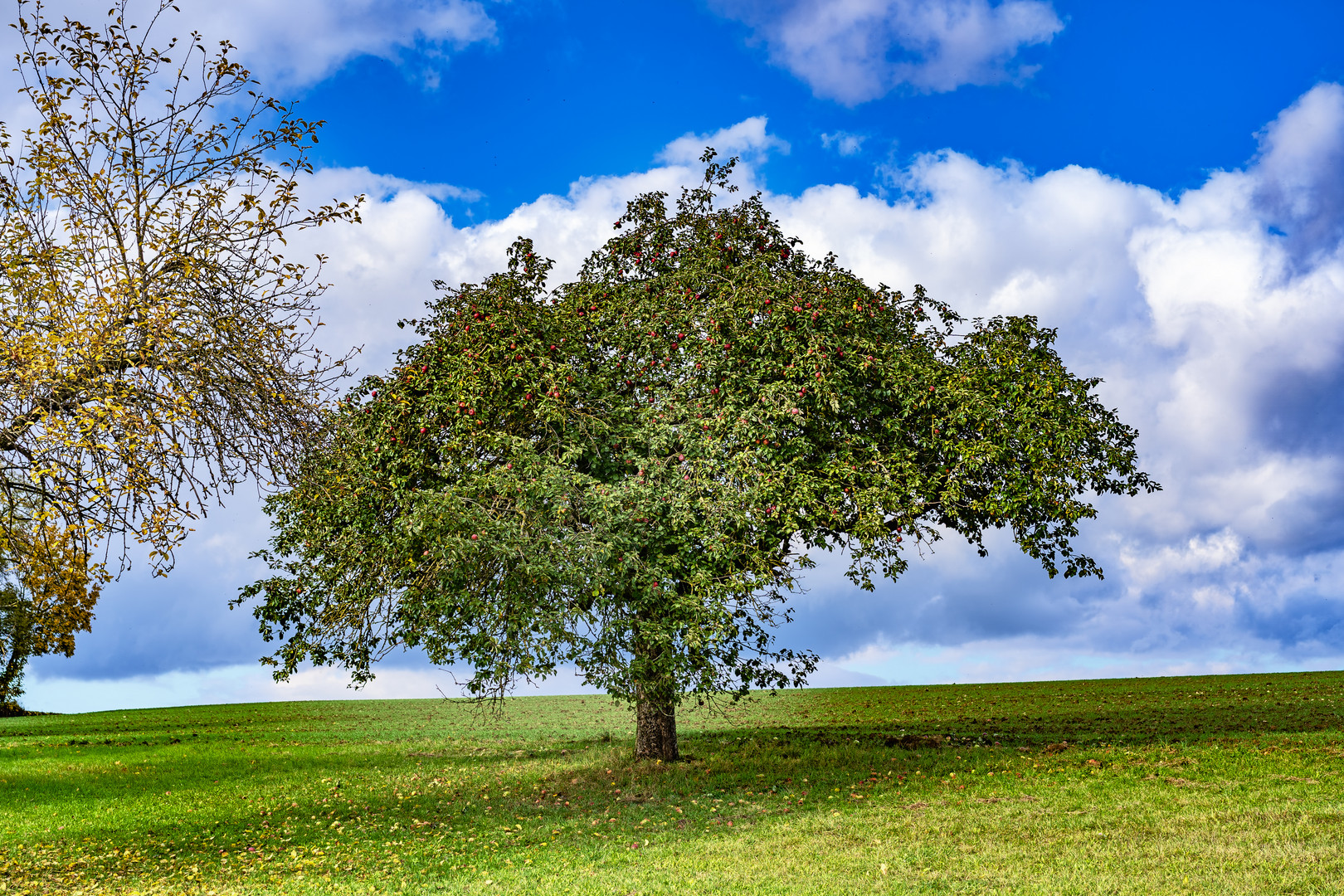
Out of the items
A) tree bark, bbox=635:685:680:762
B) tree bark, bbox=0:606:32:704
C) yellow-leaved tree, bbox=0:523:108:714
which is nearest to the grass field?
tree bark, bbox=635:685:680:762

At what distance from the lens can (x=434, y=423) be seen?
58.4ft

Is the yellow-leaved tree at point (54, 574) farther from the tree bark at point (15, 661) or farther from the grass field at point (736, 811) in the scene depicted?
the tree bark at point (15, 661)

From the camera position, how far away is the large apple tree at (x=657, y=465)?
1550 cm

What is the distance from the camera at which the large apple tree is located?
15.5 m

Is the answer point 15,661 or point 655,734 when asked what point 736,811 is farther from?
point 15,661

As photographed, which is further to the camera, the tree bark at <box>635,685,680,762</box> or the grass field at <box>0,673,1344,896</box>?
the tree bark at <box>635,685,680,762</box>

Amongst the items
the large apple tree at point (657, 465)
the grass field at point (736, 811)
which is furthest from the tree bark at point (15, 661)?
Answer: the large apple tree at point (657, 465)

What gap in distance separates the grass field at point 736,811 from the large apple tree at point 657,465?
2521 millimetres

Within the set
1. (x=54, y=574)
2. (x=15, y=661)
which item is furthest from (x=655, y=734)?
(x=15, y=661)

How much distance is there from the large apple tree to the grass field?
8.27 feet

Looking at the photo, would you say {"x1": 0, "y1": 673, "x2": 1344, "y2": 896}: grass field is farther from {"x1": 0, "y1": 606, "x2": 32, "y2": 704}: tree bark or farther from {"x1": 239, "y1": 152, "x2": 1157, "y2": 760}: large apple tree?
{"x1": 0, "y1": 606, "x2": 32, "y2": 704}: tree bark

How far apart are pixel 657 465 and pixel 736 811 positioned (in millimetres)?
6350

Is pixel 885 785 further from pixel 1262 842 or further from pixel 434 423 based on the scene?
pixel 434 423

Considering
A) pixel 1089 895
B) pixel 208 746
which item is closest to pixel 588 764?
pixel 1089 895
